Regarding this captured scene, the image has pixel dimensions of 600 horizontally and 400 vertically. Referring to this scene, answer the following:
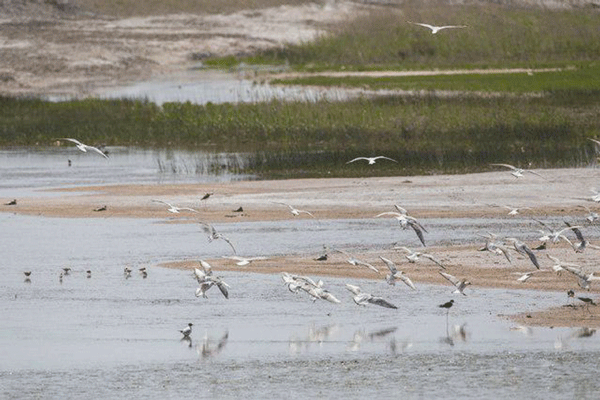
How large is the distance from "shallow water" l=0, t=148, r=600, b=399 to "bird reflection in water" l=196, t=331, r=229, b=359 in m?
0.03

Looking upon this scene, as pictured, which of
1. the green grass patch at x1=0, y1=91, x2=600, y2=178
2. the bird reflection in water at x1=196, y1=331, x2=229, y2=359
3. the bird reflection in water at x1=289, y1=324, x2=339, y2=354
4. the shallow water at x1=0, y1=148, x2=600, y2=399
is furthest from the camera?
the green grass patch at x1=0, y1=91, x2=600, y2=178

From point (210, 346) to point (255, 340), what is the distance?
62cm

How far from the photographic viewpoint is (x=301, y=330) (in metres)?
21.5

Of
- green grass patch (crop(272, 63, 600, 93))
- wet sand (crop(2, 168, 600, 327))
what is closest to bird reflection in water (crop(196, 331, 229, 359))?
→ wet sand (crop(2, 168, 600, 327))

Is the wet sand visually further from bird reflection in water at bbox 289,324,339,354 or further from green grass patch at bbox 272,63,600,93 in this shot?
green grass patch at bbox 272,63,600,93

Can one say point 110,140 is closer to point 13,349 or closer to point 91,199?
point 91,199

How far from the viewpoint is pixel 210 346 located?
20.6m

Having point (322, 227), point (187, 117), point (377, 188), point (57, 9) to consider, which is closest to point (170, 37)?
point (57, 9)

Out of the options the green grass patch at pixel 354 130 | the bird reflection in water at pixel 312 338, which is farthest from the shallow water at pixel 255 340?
the green grass patch at pixel 354 130

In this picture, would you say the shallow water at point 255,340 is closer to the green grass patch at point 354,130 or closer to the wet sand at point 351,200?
the wet sand at point 351,200

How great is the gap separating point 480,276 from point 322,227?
6789 mm

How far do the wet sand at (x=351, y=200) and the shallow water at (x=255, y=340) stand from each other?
2304 mm

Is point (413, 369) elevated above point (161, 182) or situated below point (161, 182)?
above

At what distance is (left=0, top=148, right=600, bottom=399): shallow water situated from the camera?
18.6 m
